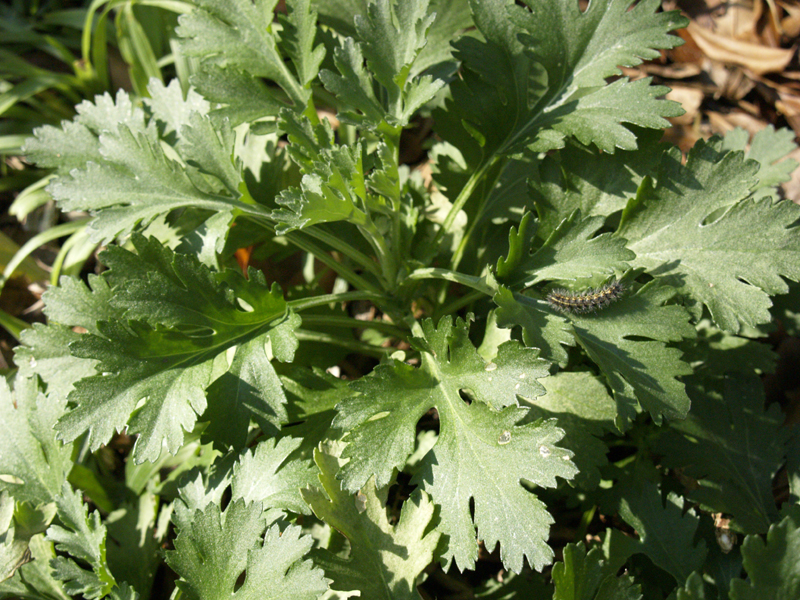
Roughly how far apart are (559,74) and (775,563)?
1214mm

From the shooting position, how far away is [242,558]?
1.26m

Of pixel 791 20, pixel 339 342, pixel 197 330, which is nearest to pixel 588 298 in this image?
pixel 339 342

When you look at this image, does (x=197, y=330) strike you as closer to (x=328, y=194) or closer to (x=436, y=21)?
(x=328, y=194)

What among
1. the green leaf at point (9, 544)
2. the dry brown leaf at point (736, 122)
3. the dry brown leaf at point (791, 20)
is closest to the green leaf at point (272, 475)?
the green leaf at point (9, 544)

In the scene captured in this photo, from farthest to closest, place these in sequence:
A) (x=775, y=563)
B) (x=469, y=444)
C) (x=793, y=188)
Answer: (x=793, y=188) → (x=469, y=444) → (x=775, y=563)

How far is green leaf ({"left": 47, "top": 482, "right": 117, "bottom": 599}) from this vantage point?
1363 mm

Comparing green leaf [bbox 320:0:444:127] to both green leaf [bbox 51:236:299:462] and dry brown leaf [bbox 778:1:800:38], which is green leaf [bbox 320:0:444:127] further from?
dry brown leaf [bbox 778:1:800:38]

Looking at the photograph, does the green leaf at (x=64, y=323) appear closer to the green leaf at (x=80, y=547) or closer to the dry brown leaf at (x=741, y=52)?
the green leaf at (x=80, y=547)

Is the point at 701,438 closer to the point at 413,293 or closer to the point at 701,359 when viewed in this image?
the point at 701,359

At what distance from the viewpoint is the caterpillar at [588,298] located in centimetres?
135

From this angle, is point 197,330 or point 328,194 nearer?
point 328,194

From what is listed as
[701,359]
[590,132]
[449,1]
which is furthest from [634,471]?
[449,1]

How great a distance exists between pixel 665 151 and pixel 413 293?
0.76 meters

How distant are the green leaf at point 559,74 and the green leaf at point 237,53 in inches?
→ 18.5
